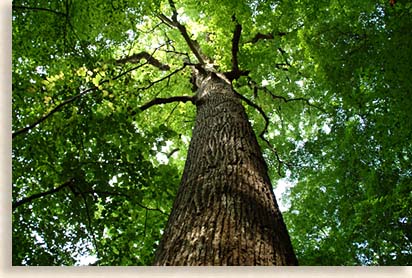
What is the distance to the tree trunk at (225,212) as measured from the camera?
58.5 inches

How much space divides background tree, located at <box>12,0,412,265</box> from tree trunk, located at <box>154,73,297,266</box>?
0.93 metres

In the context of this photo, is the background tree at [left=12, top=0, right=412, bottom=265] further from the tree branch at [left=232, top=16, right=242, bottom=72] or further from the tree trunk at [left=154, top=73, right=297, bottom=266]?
the tree trunk at [left=154, top=73, right=297, bottom=266]

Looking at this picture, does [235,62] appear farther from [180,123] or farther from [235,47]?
[180,123]

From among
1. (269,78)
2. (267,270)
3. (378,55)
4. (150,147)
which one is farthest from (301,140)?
(267,270)

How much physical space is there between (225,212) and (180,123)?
4611 millimetres

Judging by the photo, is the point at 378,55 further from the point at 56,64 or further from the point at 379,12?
the point at 56,64

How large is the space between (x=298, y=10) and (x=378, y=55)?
43.6 inches

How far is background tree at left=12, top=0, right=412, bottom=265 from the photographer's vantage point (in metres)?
3.11

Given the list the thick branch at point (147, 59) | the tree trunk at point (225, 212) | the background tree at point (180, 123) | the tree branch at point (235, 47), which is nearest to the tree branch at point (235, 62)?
the tree branch at point (235, 47)

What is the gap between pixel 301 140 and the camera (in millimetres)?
6578

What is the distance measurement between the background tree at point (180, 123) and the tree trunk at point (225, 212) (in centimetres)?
93

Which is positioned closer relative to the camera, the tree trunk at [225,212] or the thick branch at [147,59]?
the tree trunk at [225,212]

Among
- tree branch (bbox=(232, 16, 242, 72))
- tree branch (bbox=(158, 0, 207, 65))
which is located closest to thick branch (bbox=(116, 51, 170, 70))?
tree branch (bbox=(158, 0, 207, 65))

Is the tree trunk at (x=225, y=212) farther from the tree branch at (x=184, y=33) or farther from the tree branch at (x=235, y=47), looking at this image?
the tree branch at (x=184, y=33)
